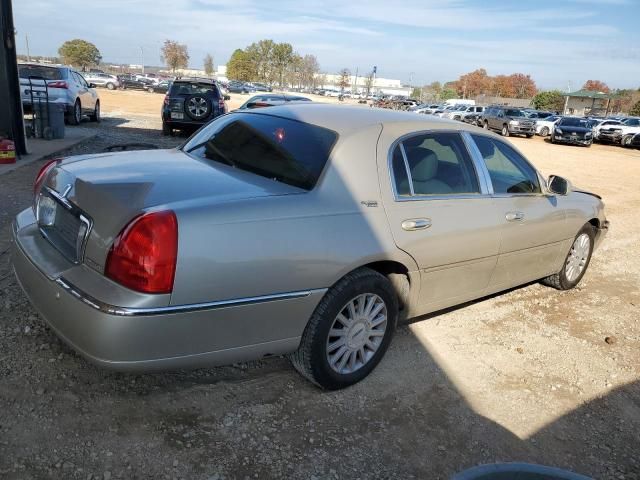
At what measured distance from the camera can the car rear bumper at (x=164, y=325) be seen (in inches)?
95.3

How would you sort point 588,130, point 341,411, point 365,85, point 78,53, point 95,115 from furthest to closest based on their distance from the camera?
point 365,85 → point 78,53 → point 588,130 → point 95,115 → point 341,411

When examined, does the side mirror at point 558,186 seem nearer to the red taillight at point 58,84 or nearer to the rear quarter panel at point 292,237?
the rear quarter panel at point 292,237

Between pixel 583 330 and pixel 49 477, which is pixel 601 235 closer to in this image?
pixel 583 330

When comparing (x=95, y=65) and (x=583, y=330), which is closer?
(x=583, y=330)

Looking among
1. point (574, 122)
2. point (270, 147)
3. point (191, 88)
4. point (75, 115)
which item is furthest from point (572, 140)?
point (270, 147)

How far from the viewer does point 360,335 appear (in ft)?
10.7

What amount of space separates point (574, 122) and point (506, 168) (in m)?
29.1

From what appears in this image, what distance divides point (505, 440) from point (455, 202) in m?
1.52

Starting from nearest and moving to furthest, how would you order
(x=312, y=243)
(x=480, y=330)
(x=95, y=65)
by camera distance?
(x=312, y=243)
(x=480, y=330)
(x=95, y=65)

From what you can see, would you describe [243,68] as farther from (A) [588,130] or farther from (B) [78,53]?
(A) [588,130]

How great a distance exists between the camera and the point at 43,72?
14688 mm

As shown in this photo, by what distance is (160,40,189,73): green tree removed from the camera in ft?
318

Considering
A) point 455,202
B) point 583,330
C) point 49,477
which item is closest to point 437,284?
point 455,202

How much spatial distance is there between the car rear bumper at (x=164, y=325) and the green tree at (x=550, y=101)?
76.8 metres
